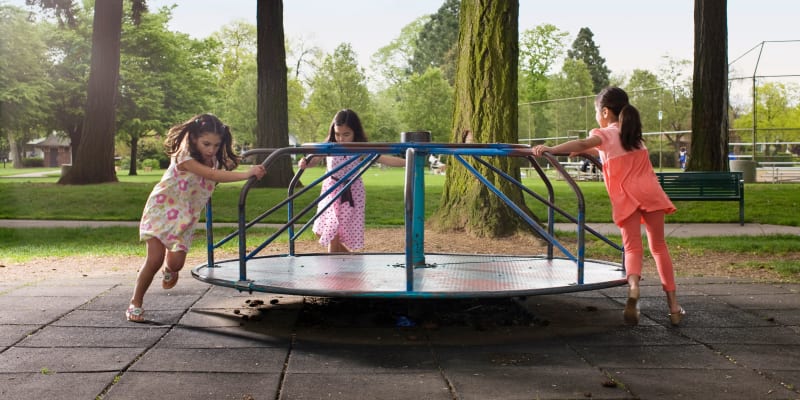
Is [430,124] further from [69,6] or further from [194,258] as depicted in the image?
[194,258]

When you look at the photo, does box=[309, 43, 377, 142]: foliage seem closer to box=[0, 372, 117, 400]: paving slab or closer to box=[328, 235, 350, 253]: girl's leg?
box=[328, 235, 350, 253]: girl's leg

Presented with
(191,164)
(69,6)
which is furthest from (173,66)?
(191,164)

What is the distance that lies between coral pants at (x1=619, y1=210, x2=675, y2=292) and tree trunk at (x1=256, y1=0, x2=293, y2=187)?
14.3 metres

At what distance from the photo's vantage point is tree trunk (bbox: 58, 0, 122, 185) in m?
21.1

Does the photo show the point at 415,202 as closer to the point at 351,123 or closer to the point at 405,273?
the point at 405,273

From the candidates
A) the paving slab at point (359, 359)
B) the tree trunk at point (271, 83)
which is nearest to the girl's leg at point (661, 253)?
the paving slab at point (359, 359)

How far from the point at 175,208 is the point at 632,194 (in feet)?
8.45

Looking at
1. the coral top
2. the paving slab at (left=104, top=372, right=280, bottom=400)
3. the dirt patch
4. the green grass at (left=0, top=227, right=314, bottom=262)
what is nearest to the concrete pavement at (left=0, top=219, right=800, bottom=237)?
the green grass at (left=0, top=227, right=314, bottom=262)

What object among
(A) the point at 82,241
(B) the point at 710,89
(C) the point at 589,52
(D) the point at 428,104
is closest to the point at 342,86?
(D) the point at 428,104

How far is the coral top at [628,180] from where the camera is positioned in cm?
481

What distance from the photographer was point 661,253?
4.92 meters

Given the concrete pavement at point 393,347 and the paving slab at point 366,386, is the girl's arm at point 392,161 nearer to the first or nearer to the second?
the concrete pavement at point 393,347

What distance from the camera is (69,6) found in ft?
78.9

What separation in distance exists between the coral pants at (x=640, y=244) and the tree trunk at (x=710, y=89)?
508 inches
